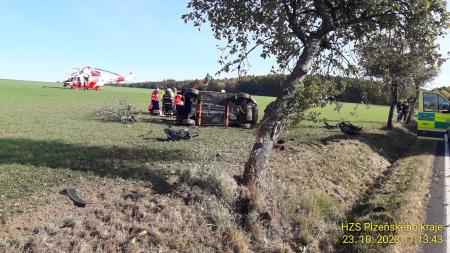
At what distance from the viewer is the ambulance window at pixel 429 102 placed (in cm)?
1722

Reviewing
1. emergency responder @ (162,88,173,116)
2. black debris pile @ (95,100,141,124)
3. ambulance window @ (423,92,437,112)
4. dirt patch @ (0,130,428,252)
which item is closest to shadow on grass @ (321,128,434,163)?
ambulance window @ (423,92,437,112)

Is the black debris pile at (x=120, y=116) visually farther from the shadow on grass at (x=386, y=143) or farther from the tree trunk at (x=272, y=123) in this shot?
the tree trunk at (x=272, y=123)

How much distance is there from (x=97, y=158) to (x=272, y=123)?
3844mm

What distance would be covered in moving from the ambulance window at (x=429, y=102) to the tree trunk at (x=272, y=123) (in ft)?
35.5

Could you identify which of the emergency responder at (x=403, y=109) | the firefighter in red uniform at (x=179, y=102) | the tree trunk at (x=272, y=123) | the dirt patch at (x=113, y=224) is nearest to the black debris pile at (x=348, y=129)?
the firefighter in red uniform at (x=179, y=102)

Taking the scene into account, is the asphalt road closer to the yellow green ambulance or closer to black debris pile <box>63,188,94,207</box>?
the yellow green ambulance

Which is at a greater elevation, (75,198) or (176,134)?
(176,134)

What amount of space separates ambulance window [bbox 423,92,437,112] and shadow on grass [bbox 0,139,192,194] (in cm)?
1166

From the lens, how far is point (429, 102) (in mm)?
17297

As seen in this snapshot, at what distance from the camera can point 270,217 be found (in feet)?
24.0

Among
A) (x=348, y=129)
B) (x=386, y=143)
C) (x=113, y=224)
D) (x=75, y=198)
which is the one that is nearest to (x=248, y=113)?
(x=348, y=129)

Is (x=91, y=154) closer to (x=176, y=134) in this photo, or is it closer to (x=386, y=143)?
(x=176, y=134)

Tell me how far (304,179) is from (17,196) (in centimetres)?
586

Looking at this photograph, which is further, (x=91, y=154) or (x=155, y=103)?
(x=155, y=103)
